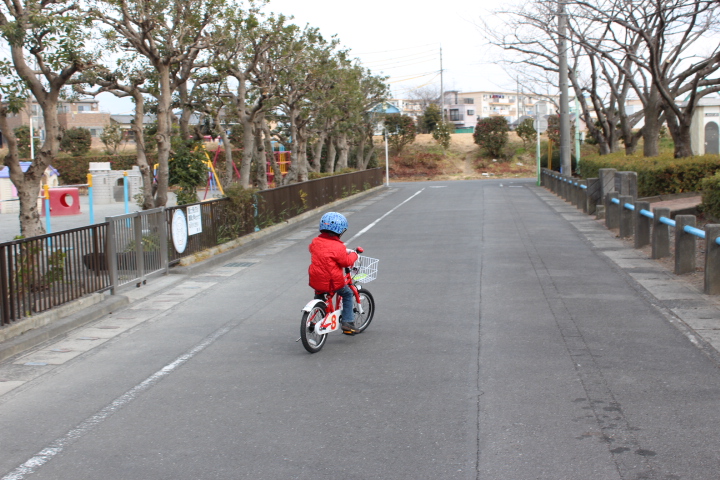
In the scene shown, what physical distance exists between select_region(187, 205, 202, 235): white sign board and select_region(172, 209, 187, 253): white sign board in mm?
223

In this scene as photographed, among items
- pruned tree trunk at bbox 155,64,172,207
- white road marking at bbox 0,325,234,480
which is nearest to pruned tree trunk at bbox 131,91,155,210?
pruned tree trunk at bbox 155,64,172,207

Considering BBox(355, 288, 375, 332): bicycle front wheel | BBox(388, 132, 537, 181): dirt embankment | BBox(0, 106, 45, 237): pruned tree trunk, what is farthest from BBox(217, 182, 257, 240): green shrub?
BBox(388, 132, 537, 181): dirt embankment

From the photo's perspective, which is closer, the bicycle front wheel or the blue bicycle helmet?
the blue bicycle helmet

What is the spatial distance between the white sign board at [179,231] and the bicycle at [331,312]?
19.2ft

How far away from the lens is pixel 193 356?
7.80m

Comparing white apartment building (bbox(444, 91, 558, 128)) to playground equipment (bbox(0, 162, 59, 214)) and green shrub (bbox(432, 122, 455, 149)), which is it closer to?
green shrub (bbox(432, 122, 455, 149))

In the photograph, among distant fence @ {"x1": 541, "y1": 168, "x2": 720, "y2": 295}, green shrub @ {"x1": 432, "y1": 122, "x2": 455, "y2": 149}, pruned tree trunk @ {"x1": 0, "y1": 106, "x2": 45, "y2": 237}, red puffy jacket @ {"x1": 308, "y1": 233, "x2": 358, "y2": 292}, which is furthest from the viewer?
green shrub @ {"x1": 432, "y1": 122, "x2": 455, "y2": 149}

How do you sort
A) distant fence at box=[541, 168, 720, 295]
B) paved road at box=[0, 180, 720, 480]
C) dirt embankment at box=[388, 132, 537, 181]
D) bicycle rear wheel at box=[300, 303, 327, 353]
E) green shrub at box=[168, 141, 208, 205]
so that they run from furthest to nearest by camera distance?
dirt embankment at box=[388, 132, 537, 181] → green shrub at box=[168, 141, 208, 205] → distant fence at box=[541, 168, 720, 295] → bicycle rear wheel at box=[300, 303, 327, 353] → paved road at box=[0, 180, 720, 480]

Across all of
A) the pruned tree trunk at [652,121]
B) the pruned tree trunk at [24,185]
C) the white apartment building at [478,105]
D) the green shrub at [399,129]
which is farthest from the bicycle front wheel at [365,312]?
the white apartment building at [478,105]

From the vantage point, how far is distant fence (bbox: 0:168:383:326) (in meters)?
8.69

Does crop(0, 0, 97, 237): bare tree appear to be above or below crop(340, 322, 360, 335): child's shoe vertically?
above

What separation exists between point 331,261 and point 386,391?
6.19 ft

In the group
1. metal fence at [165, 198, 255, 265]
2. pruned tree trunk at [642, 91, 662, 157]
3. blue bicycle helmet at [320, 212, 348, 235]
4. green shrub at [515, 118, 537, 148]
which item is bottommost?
metal fence at [165, 198, 255, 265]

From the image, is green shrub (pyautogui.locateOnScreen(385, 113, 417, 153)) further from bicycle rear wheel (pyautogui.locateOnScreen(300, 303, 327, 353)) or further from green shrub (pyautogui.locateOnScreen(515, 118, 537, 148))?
bicycle rear wheel (pyautogui.locateOnScreen(300, 303, 327, 353))
